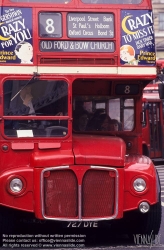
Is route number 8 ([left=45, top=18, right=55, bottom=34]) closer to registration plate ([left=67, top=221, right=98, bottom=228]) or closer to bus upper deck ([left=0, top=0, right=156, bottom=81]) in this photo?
bus upper deck ([left=0, top=0, right=156, bottom=81])

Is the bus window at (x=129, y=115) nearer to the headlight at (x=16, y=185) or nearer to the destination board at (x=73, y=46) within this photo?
the destination board at (x=73, y=46)

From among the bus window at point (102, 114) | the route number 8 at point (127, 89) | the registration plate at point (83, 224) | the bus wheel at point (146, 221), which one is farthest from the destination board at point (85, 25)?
the registration plate at point (83, 224)

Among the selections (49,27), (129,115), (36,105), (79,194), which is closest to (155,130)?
(129,115)

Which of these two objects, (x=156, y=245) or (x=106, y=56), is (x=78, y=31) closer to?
(x=106, y=56)

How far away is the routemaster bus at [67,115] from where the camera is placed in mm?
9867

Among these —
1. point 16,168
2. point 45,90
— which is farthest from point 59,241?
point 45,90

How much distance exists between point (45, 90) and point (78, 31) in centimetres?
97

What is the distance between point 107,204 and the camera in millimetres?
9922

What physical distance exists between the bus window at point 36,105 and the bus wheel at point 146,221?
1.50 metres

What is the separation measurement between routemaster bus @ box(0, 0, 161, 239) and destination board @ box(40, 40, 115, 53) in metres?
0.01

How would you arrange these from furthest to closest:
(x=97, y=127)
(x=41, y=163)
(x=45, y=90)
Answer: (x=97, y=127) → (x=45, y=90) → (x=41, y=163)

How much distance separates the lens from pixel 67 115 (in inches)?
413

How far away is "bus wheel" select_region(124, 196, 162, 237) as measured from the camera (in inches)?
407

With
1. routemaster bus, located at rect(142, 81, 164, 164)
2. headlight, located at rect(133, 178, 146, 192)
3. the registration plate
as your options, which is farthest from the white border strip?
routemaster bus, located at rect(142, 81, 164, 164)
